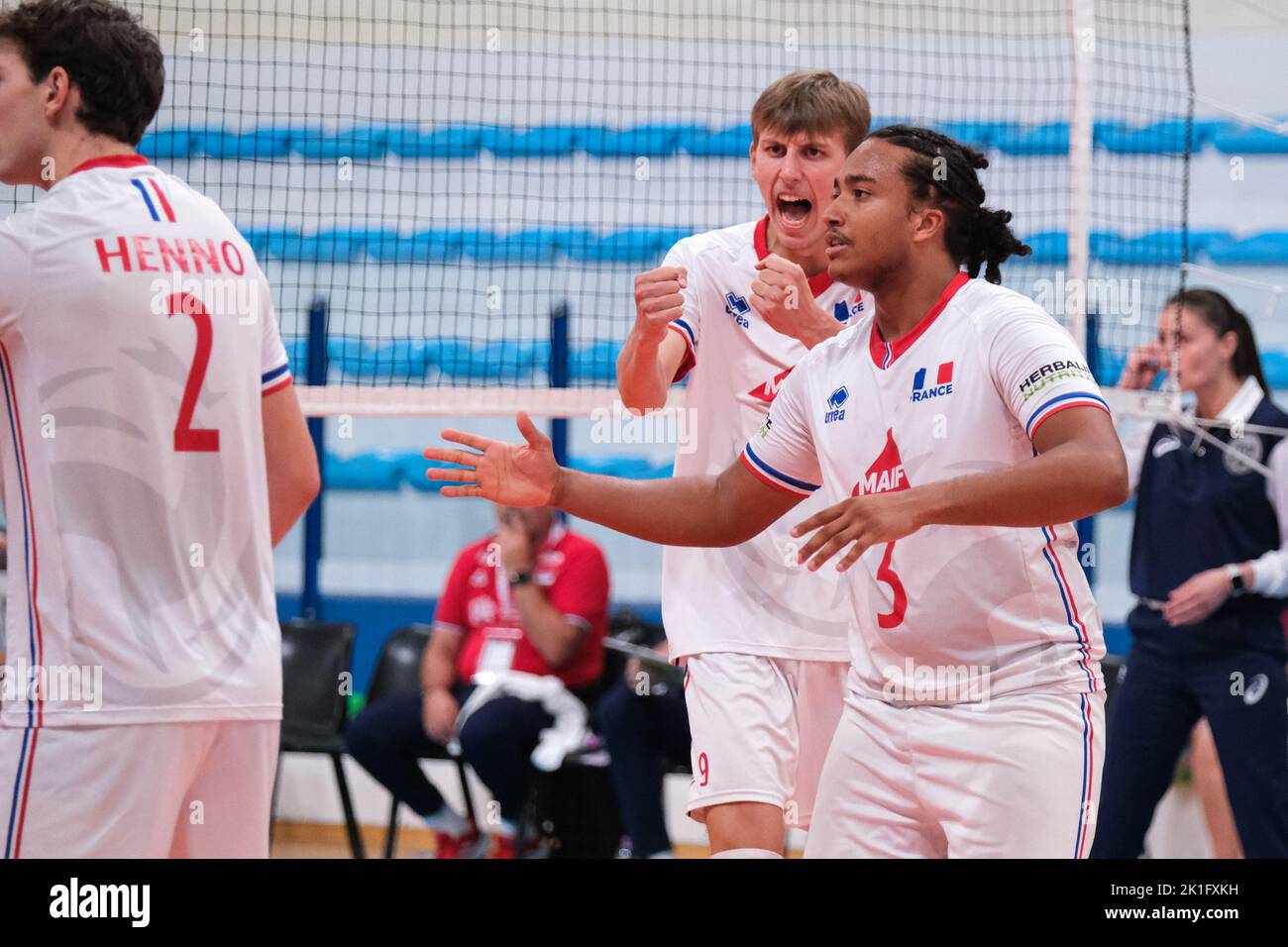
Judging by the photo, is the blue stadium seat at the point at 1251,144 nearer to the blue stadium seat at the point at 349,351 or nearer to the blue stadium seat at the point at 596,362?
the blue stadium seat at the point at 596,362

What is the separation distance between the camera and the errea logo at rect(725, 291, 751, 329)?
461cm

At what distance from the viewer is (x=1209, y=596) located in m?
5.91

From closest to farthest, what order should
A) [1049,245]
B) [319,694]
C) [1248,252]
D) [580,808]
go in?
[580,808] → [319,694] → [1248,252] → [1049,245]

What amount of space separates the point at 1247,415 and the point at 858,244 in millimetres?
3287

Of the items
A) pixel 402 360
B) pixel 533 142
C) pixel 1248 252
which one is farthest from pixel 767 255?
pixel 1248 252

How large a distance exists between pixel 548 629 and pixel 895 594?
3525mm

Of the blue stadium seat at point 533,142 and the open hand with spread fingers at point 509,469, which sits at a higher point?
the blue stadium seat at point 533,142

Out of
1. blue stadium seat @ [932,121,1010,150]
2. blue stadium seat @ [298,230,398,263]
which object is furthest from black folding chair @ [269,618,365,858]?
blue stadium seat @ [932,121,1010,150]

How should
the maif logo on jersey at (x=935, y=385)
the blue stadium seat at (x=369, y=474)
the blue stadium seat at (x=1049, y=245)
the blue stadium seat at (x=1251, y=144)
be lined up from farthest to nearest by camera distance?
the blue stadium seat at (x=1251, y=144)
the blue stadium seat at (x=1049, y=245)
the blue stadium seat at (x=369, y=474)
the maif logo on jersey at (x=935, y=385)

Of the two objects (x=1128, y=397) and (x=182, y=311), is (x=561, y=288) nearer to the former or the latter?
(x=1128, y=397)

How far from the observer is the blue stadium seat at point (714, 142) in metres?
11.3

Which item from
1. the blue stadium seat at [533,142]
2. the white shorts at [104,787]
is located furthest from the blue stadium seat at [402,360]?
the white shorts at [104,787]

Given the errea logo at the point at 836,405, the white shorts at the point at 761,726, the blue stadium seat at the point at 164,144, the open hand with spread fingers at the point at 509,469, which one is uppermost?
the blue stadium seat at the point at 164,144

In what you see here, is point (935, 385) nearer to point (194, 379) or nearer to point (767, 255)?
point (767, 255)
